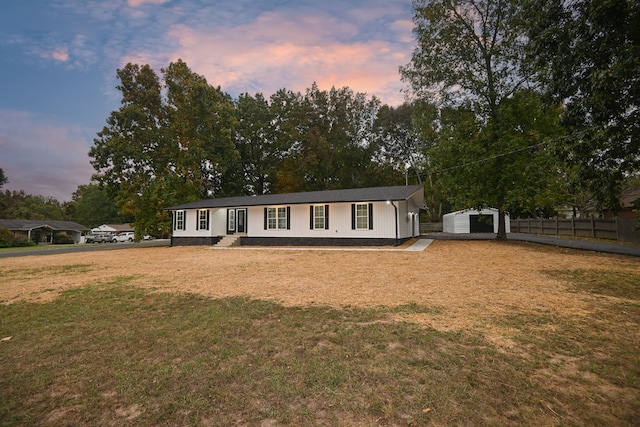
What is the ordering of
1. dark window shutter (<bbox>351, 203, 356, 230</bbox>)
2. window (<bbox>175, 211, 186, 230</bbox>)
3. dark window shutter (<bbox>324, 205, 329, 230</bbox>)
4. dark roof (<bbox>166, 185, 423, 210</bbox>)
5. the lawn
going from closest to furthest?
the lawn < dark roof (<bbox>166, 185, 423, 210</bbox>) < dark window shutter (<bbox>351, 203, 356, 230</bbox>) < dark window shutter (<bbox>324, 205, 329, 230</bbox>) < window (<bbox>175, 211, 186, 230</bbox>)

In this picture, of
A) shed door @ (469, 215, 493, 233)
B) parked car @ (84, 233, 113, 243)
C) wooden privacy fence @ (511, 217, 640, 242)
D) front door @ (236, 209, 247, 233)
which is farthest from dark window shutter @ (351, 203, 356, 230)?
parked car @ (84, 233, 113, 243)

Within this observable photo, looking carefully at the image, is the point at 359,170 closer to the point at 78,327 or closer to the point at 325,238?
the point at 325,238

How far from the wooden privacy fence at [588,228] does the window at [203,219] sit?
2452 cm

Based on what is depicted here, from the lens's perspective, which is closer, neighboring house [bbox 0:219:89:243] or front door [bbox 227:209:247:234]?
front door [bbox 227:209:247:234]

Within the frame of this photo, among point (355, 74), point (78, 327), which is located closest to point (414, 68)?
point (355, 74)

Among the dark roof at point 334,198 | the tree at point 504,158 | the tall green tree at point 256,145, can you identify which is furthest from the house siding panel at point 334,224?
the tall green tree at point 256,145

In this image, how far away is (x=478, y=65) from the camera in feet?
64.0

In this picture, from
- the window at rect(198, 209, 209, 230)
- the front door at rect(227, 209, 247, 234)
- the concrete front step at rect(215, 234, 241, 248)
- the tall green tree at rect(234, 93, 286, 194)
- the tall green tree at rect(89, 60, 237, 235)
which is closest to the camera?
the concrete front step at rect(215, 234, 241, 248)

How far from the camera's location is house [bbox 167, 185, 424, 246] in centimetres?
1752

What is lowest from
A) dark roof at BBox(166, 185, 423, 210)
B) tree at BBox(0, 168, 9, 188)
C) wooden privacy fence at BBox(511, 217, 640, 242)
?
wooden privacy fence at BBox(511, 217, 640, 242)

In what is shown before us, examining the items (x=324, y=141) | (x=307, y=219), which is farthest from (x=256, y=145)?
(x=307, y=219)

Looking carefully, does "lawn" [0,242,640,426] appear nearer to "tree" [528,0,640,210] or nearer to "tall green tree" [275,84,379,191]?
"tree" [528,0,640,210]

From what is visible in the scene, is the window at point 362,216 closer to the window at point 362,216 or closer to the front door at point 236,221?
the window at point 362,216

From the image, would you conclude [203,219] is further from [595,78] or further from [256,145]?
[595,78]
